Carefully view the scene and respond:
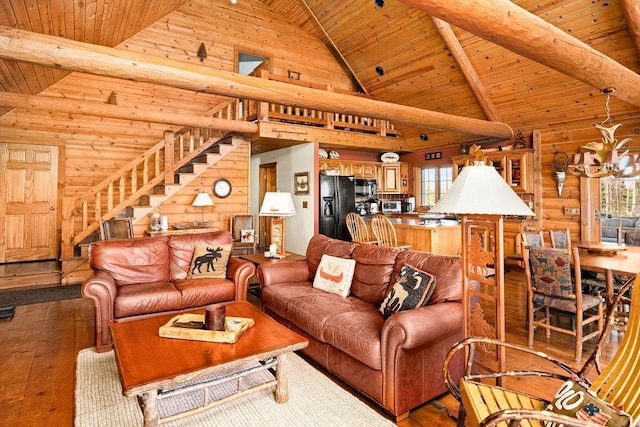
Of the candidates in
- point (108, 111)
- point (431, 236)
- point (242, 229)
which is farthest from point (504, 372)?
point (242, 229)

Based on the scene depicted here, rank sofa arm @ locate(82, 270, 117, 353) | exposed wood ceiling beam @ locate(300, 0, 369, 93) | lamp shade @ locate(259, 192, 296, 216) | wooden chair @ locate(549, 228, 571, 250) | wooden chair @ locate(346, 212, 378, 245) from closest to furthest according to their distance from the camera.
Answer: sofa arm @ locate(82, 270, 117, 353) → wooden chair @ locate(549, 228, 571, 250) → lamp shade @ locate(259, 192, 296, 216) → wooden chair @ locate(346, 212, 378, 245) → exposed wood ceiling beam @ locate(300, 0, 369, 93)

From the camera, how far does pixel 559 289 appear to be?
9.91ft

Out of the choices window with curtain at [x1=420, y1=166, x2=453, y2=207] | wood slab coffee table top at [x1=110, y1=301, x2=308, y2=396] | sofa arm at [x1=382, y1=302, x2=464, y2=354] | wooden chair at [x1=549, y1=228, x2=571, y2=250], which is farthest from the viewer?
window with curtain at [x1=420, y1=166, x2=453, y2=207]

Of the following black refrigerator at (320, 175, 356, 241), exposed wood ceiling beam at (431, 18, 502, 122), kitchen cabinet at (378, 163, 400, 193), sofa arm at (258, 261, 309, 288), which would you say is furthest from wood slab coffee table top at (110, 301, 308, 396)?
kitchen cabinet at (378, 163, 400, 193)

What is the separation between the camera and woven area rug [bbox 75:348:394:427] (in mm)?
2088

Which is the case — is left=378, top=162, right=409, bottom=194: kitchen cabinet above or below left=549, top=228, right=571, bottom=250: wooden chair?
above

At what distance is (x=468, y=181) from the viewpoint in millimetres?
2002

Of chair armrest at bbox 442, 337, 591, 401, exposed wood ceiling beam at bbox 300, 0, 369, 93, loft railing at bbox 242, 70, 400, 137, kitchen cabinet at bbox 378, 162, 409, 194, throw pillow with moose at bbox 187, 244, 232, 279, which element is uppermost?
exposed wood ceiling beam at bbox 300, 0, 369, 93

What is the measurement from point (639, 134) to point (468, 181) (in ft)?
17.3

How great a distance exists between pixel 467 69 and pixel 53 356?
667 centimetres

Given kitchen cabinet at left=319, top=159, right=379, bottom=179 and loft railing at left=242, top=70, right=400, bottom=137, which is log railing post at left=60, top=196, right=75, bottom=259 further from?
kitchen cabinet at left=319, top=159, right=379, bottom=179

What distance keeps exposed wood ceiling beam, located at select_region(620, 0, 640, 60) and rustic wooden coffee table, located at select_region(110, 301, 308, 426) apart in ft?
15.8

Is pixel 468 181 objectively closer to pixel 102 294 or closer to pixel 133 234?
pixel 102 294

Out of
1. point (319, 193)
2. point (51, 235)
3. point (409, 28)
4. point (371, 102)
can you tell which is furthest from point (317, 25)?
point (51, 235)
